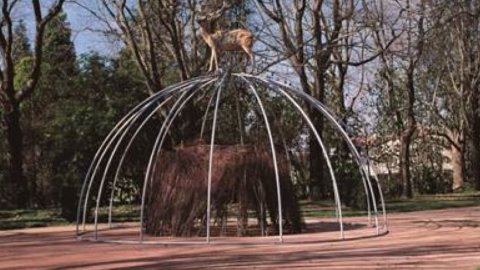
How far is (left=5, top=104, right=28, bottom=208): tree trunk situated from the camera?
3198 centimetres

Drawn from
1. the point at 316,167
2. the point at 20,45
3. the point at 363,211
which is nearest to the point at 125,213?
the point at 363,211

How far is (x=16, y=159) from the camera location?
105ft

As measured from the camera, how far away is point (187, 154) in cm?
1705

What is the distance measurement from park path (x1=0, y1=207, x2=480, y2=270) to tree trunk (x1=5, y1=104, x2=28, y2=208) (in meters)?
14.1

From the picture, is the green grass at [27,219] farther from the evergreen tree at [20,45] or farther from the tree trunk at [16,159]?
the evergreen tree at [20,45]

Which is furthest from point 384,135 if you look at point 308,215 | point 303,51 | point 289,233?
point 289,233

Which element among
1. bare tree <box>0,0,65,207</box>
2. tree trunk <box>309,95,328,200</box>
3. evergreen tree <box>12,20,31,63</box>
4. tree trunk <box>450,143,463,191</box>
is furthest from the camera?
tree trunk <box>450,143,463,191</box>

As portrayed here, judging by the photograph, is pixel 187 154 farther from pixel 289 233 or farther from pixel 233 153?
pixel 289 233

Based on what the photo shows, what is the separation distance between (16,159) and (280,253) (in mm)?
20774

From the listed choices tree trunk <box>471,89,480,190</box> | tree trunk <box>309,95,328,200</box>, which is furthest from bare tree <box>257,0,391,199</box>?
tree trunk <box>471,89,480,190</box>

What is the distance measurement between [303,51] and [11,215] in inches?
521

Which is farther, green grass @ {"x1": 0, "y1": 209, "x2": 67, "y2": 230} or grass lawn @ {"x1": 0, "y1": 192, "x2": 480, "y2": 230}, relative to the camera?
grass lawn @ {"x1": 0, "y1": 192, "x2": 480, "y2": 230}

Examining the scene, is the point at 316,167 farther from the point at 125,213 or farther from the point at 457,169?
the point at 457,169

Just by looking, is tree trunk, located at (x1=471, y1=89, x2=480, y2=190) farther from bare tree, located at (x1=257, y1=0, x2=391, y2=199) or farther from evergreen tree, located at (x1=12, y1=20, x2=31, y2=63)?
Result: evergreen tree, located at (x1=12, y1=20, x2=31, y2=63)
